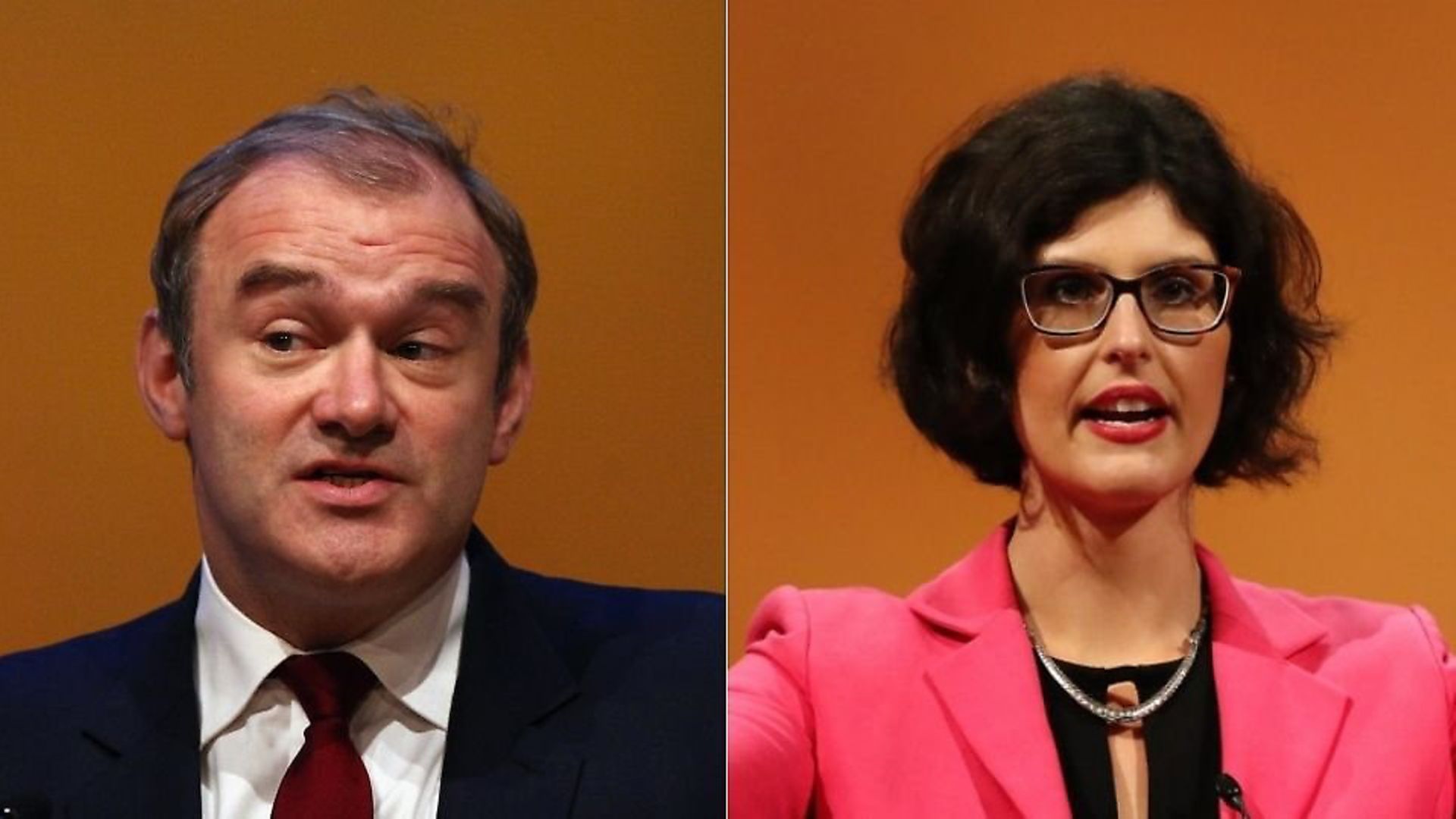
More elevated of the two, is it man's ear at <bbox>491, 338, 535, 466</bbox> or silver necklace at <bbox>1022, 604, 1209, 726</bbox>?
man's ear at <bbox>491, 338, 535, 466</bbox>

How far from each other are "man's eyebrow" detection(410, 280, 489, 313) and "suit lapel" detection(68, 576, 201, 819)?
43cm

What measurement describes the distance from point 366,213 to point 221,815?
0.67 metres

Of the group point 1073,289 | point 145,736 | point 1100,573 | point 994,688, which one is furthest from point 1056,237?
point 145,736

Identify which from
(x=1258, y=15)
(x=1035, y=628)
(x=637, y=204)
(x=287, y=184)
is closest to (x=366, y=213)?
(x=287, y=184)

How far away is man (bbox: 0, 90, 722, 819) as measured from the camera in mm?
2230

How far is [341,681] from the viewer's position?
2.27m

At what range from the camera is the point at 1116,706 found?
2.25 meters

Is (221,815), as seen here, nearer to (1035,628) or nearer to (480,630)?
(480,630)

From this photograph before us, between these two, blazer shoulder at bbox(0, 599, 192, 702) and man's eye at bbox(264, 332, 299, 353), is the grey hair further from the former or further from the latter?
blazer shoulder at bbox(0, 599, 192, 702)

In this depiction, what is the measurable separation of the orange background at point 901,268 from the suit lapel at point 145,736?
2.05ft

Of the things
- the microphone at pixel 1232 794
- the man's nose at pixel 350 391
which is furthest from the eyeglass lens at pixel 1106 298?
the man's nose at pixel 350 391

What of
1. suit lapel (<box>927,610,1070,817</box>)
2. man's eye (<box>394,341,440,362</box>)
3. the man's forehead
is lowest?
suit lapel (<box>927,610,1070,817</box>)

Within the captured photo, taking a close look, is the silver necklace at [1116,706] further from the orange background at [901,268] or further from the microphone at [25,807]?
the microphone at [25,807]

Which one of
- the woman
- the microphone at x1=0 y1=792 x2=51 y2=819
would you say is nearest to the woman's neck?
the woman
